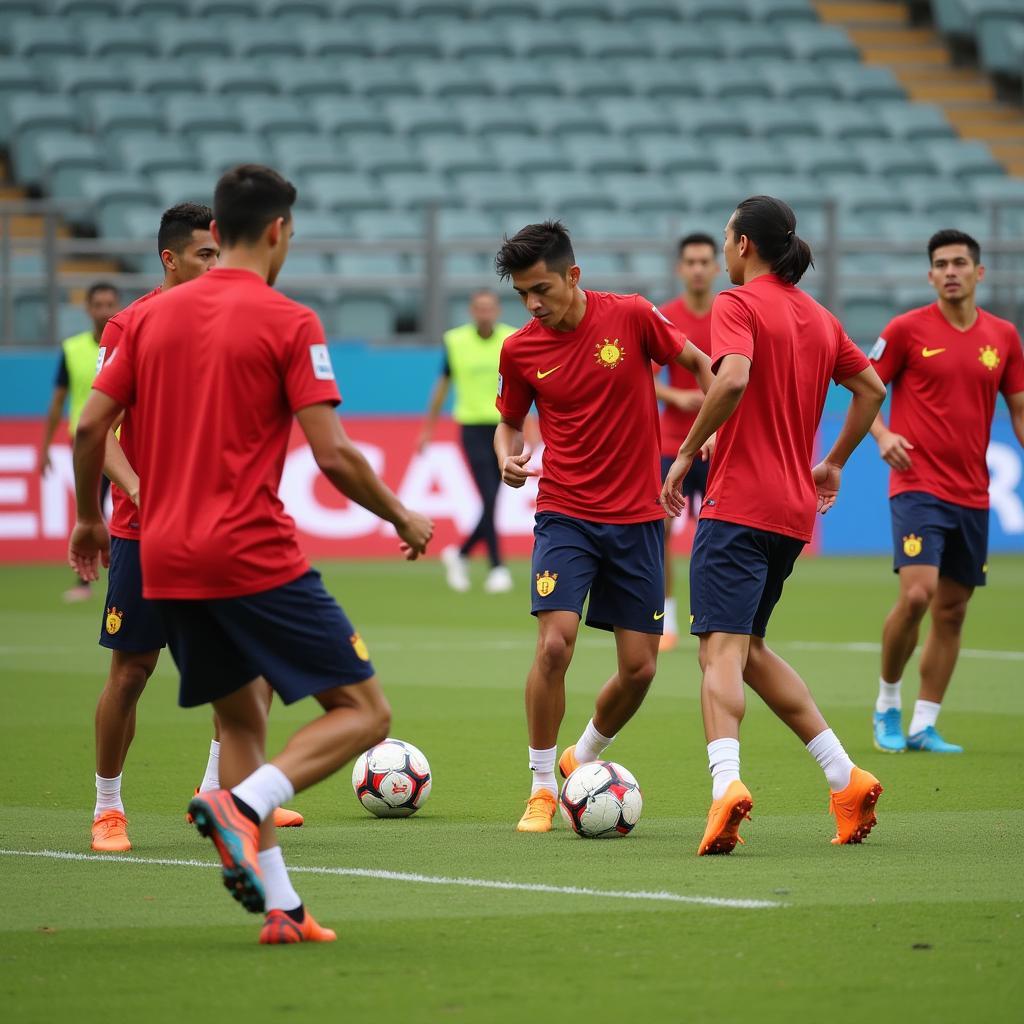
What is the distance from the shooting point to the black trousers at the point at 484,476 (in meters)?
18.3

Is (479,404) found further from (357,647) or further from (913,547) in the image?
(357,647)

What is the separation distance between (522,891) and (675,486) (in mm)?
1648

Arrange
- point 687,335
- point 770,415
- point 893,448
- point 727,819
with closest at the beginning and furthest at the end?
point 727,819, point 770,415, point 893,448, point 687,335

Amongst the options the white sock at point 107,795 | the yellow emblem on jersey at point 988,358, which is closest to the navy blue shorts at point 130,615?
the white sock at point 107,795

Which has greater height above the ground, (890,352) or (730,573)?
(890,352)

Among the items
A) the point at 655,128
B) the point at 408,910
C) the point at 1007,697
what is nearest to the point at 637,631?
the point at 408,910

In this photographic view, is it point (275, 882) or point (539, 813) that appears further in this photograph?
point (539, 813)

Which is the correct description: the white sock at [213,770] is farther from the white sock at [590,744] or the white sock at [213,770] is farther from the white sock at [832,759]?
the white sock at [832,759]

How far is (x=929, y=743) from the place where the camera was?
968 centimetres

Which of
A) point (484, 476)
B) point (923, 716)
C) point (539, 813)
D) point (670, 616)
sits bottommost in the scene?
point (670, 616)

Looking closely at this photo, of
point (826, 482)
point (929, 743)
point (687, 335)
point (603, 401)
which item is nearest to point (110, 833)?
point (603, 401)

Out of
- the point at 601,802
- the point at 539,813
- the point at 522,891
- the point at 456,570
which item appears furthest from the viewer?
the point at 456,570

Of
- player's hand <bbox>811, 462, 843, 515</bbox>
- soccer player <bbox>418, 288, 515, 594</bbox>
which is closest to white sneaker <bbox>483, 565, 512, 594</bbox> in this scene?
soccer player <bbox>418, 288, 515, 594</bbox>

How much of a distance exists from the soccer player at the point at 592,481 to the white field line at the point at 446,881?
115cm
